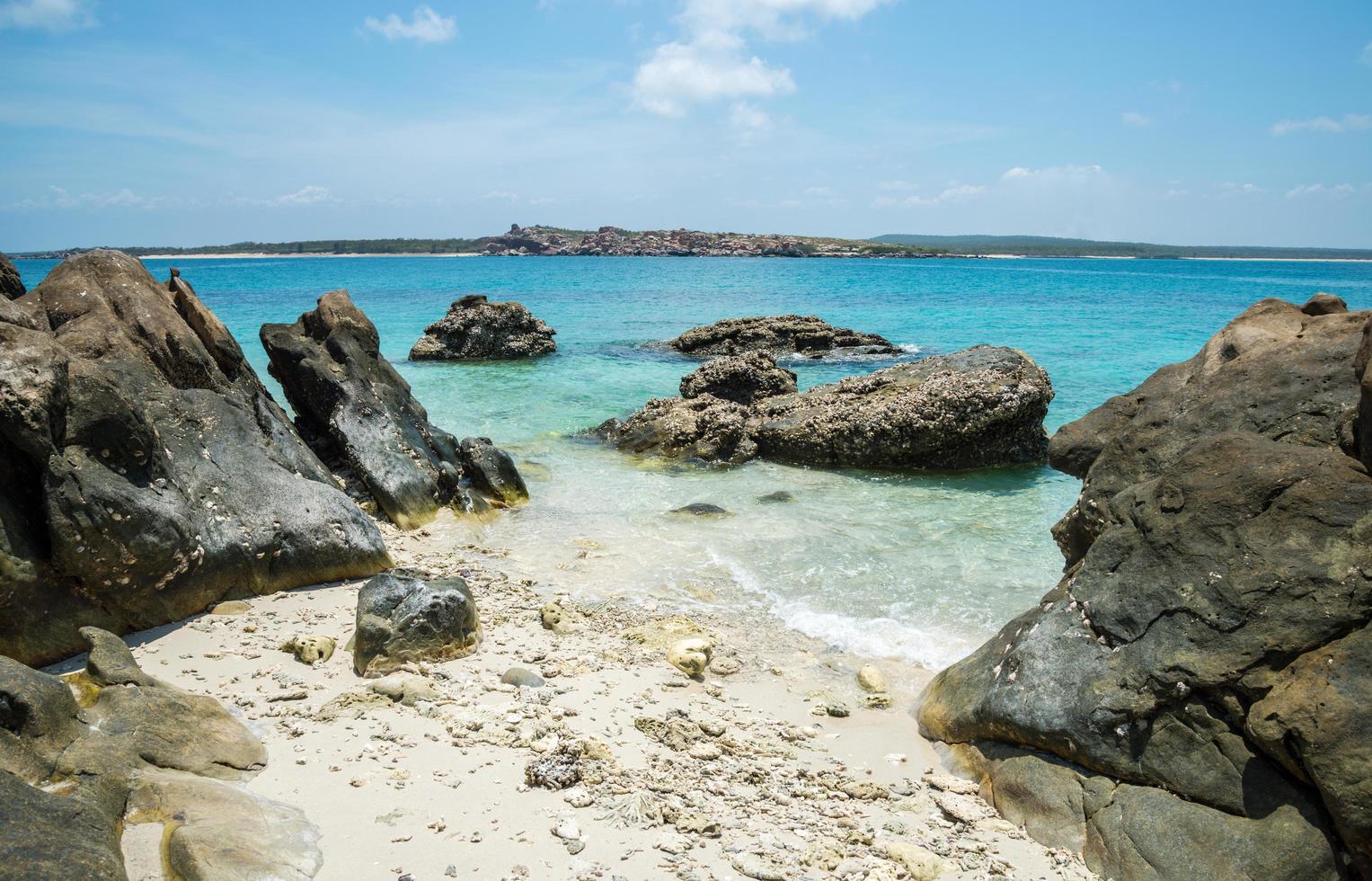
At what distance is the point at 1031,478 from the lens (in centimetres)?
1269

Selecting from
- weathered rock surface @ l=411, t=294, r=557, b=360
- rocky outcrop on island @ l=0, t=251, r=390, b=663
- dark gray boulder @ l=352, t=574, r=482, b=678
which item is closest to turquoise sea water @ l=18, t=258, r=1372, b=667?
weathered rock surface @ l=411, t=294, r=557, b=360

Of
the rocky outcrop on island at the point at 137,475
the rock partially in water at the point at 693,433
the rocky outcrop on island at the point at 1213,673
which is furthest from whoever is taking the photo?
the rock partially in water at the point at 693,433

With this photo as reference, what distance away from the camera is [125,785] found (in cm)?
377

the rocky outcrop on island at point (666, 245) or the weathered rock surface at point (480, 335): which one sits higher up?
the rocky outcrop on island at point (666, 245)

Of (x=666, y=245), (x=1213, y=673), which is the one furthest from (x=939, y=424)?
(x=666, y=245)

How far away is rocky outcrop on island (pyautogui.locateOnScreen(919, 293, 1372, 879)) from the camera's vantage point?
394 cm

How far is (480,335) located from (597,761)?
2228cm

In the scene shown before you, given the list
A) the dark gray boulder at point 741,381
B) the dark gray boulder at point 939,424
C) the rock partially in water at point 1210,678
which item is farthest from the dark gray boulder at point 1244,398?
the dark gray boulder at point 741,381

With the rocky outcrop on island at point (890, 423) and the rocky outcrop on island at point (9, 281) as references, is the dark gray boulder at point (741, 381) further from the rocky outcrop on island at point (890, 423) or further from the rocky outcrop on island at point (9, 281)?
the rocky outcrop on island at point (9, 281)

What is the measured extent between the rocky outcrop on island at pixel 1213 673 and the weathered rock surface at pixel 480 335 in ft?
73.0

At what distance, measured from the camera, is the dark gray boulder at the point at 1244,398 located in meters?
5.37

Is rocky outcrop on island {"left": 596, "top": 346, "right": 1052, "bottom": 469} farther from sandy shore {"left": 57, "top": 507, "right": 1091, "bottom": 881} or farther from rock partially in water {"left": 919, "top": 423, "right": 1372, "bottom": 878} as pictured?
rock partially in water {"left": 919, "top": 423, "right": 1372, "bottom": 878}

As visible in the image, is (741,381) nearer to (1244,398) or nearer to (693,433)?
(693,433)

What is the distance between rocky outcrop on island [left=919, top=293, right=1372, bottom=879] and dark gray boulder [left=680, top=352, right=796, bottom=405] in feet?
35.7
